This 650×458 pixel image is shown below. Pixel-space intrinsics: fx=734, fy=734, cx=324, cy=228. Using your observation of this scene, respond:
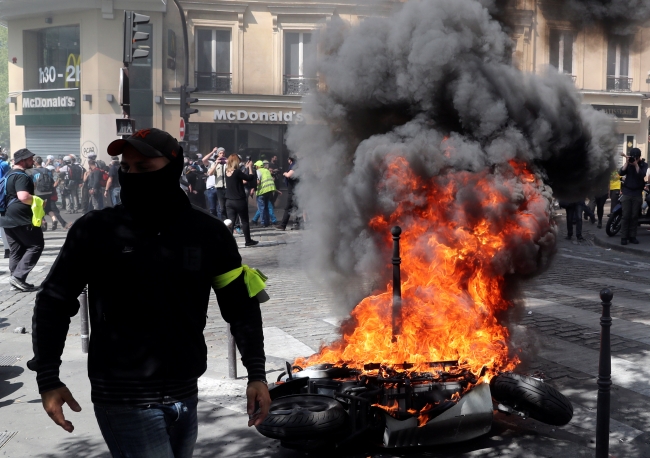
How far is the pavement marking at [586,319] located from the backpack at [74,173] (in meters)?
18.5

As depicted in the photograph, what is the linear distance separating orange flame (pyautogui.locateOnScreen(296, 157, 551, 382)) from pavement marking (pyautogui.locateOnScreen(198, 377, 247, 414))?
622 millimetres

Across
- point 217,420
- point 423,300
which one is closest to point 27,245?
point 217,420

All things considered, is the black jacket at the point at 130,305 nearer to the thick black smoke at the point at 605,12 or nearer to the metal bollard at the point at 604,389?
the metal bollard at the point at 604,389

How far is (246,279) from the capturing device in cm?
286

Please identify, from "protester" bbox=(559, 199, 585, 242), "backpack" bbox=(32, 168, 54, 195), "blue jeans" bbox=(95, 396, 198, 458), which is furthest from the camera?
"backpack" bbox=(32, 168, 54, 195)

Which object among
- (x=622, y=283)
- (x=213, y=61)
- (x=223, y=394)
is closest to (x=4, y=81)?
(x=213, y=61)

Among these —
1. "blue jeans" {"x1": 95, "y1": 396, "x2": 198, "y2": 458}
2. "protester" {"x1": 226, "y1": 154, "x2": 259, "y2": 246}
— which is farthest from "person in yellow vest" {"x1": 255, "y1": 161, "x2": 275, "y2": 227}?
"blue jeans" {"x1": 95, "y1": 396, "x2": 198, "y2": 458}

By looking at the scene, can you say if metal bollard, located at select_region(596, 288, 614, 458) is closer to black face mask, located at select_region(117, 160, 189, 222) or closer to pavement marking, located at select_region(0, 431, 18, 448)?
black face mask, located at select_region(117, 160, 189, 222)

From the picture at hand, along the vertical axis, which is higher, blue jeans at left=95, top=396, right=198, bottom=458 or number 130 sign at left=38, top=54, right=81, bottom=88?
number 130 sign at left=38, top=54, right=81, bottom=88

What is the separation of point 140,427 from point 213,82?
91.8ft

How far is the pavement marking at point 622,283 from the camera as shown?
1022cm

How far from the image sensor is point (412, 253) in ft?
19.2

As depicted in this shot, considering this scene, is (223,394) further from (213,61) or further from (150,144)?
(213,61)

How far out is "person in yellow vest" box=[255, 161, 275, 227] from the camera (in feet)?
61.9
